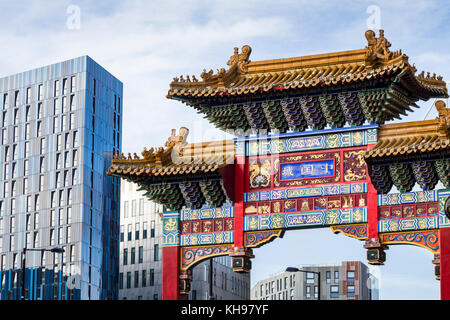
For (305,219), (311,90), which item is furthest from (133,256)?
(311,90)

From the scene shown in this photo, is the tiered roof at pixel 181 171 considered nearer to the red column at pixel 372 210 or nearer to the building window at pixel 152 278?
the red column at pixel 372 210

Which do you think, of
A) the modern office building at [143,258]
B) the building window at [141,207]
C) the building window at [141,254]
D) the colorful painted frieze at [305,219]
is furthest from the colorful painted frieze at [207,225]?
the building window at [141,207]

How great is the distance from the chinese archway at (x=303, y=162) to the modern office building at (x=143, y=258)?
57.9 m

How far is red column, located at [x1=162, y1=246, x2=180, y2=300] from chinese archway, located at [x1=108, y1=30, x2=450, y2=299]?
0.03 m

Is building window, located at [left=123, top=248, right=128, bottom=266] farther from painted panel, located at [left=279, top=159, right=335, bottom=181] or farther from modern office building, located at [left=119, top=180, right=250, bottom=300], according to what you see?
painted panel, located at [left=279, top=159, right=335, bottom=181]

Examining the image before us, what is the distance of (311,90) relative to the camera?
2905cm

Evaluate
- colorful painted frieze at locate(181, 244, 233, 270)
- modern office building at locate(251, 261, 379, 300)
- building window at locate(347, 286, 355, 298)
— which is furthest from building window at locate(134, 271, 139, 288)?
colorful painted frieze at locate(181, 244, 233, 270)

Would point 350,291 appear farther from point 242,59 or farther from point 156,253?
point 242,59

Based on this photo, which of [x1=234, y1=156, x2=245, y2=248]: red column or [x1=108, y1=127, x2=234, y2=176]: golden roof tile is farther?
[x1=108, y1=127, x2=234, y2=176]: golden roof tile

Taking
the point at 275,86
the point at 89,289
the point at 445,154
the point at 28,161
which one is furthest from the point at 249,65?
the point at 28,161

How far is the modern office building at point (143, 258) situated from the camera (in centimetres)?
8988

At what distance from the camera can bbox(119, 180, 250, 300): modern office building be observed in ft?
295

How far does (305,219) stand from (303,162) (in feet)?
5.44

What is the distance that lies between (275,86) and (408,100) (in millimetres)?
3796
